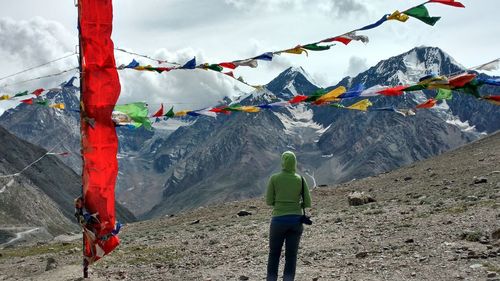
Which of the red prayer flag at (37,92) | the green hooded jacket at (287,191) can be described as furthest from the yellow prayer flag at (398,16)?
the red prayer flag at (37,92)

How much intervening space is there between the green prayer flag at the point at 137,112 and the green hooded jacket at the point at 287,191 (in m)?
4.06

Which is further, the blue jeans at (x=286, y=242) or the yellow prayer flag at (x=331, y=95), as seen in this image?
the yellow prayer flag at (x=331, y=95)

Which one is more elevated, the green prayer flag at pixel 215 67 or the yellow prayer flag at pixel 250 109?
the green prayer flag at pixel 215 67

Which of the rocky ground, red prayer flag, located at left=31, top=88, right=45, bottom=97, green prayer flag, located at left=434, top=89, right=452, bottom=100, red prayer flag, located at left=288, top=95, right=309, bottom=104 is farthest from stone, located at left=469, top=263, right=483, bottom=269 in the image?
red prayer flag, located at left=31, top=88, right=45, bottom=97

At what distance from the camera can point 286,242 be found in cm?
1202

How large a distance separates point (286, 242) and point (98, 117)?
597 cm

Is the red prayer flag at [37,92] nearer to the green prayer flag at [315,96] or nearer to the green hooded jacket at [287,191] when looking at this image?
the green hooded jacket at [287,191]

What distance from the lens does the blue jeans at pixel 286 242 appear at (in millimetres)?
11836

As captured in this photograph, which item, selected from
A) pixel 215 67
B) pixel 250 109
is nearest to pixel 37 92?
pixel 215 67

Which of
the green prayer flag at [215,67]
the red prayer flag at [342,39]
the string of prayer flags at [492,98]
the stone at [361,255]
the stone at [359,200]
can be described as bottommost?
the stone at [359,200]

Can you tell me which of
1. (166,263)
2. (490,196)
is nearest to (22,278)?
(166,263)

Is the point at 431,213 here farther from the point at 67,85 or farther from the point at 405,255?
the point at 67,85

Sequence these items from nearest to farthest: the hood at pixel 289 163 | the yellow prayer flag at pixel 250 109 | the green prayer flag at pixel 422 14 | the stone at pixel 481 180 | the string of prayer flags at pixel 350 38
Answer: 1. the green prayer flag at pixel 422 14
2. the hood at pixel 289 163
3. the string of prayer flags at pixel 350 38
4. the yellow prayer flag at pixel 250 109
5. the stone at pixel 481 180

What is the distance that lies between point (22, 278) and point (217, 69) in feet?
30.8
